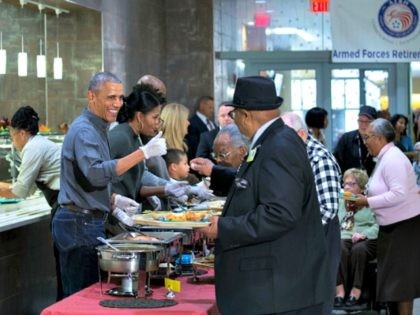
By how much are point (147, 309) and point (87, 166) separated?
0.85m

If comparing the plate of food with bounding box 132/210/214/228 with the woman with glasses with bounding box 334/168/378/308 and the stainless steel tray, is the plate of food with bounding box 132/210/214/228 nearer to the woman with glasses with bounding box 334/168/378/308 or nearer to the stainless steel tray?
the stainless steel tray

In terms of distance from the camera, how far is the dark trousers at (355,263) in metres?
7.86

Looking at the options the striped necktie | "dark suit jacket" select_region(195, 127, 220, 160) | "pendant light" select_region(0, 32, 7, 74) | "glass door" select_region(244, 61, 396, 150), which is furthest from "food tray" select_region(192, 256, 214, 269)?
"glass door" select_region(244, 61, 396, 150)

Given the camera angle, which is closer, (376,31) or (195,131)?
(195,131)

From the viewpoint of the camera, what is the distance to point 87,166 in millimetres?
4812

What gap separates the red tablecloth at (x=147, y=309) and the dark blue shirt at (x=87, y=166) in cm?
45

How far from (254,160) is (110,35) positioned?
21.2 ft

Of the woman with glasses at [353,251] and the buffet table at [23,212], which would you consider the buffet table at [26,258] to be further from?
the woman with glasses at [353,251]

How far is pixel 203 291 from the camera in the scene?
4.81 metres

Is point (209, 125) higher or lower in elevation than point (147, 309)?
higher

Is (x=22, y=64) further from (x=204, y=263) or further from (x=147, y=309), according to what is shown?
(x=147, y=309)

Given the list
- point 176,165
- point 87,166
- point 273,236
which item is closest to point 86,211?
point 87,166

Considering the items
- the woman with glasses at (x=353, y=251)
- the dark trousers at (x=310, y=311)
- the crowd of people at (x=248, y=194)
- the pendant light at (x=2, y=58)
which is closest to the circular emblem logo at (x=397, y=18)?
the crowd of people at (x=248, y=194)

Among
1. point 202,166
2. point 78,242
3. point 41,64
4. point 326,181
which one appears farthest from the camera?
point 41,64
